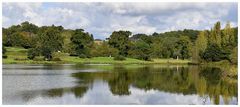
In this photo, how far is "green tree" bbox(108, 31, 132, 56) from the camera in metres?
69.4

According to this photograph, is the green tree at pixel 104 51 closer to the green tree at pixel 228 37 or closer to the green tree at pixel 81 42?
the green tree at pixel 81 42

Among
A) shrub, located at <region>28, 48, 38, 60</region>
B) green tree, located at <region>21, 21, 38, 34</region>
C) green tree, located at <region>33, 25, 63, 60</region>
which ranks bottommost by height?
shrub, located at <region>28, 48, 38, 60</region>

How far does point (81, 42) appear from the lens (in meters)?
67.0

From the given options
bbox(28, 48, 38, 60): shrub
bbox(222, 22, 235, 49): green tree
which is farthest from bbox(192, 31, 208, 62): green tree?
bbox(28, 48, 38, 60): shrub

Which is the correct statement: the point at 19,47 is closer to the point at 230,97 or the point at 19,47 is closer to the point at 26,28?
the point at 26,28

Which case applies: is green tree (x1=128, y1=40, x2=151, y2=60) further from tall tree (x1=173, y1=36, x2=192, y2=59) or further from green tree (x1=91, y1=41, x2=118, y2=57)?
tall tree (x1=173, y1=36, x2=192, y2=59)

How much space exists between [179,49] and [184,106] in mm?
58114

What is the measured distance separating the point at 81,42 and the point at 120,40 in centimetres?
677

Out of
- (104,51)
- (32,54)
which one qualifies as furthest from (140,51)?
(32,54)

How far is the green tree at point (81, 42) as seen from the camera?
63.6m

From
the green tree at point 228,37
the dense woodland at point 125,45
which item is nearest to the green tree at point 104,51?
the dense woodland at point 125,45

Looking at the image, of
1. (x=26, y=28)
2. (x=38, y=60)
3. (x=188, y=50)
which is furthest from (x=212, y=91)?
(x=26, y=28)

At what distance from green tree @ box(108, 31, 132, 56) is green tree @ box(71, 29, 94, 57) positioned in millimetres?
3477

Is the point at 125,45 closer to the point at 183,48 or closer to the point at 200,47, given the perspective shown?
the point at 183,48
